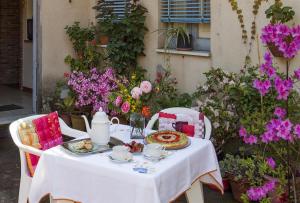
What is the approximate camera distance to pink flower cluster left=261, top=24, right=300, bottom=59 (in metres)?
2.98

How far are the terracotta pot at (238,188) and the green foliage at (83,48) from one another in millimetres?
3303

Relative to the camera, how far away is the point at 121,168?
272 centimetres

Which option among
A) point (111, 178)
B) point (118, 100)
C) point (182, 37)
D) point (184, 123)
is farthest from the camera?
point (182, 37)

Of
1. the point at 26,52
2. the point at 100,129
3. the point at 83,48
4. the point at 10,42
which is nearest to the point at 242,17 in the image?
the point at 100,129

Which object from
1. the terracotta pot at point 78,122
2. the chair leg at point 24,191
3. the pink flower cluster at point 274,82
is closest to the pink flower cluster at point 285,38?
the pink flower cluster at point 274,82

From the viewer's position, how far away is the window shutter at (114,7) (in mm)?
6555

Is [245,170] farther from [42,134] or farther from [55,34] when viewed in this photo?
[55,34]

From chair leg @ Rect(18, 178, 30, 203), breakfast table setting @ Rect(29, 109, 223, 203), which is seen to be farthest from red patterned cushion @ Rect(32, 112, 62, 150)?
breakfast table setting @ Rect(29, 109, 223, 203)

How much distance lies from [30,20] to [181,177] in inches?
257

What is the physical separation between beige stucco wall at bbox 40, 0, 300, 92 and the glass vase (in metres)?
2.10

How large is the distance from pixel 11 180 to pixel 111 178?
246cm

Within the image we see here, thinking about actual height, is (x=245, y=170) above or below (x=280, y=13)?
below

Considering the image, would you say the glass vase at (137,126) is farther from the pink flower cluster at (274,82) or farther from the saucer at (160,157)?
the pink flower cluster at (274,82)

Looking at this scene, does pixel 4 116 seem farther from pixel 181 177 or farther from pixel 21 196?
pixel 181 177
